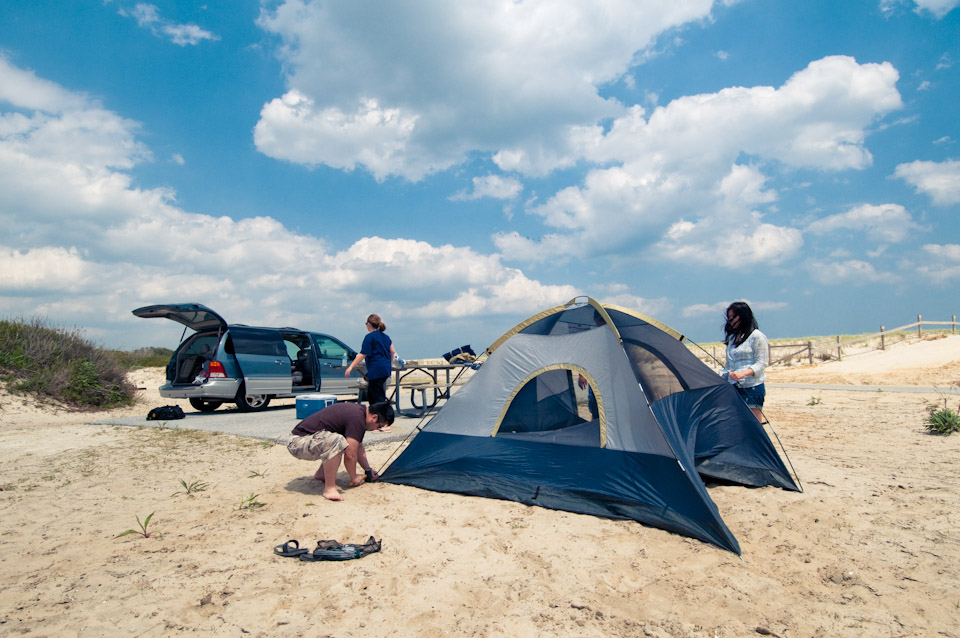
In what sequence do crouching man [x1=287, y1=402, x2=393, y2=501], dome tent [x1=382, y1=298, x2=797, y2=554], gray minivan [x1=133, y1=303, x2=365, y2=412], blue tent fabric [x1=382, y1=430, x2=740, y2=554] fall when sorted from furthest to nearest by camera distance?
gray minivan [x1=133, y1=303, x2=365, y2=412] < crouching man [x1=287, y1=402, x2=393, y2=501] < dome tent [x1=382, y1=298, x2=797, y2=554] < blue tent fabric [x1=382, y1=430, x2=740, y2=554]

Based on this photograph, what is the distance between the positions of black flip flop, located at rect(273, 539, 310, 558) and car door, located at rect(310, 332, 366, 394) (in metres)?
7.56

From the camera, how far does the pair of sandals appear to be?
135 inches

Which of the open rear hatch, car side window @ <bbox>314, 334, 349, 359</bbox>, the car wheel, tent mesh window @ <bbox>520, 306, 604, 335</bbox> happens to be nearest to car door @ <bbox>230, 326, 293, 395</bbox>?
the open rear hatch

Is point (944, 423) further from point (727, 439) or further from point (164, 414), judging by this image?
point (164, 414)

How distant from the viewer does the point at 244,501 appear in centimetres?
468

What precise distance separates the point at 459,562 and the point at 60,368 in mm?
12743

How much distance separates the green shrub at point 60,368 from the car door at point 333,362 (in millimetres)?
5370


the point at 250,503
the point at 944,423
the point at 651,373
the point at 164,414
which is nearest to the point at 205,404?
the point at 164,414

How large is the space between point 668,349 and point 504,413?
5.71ft

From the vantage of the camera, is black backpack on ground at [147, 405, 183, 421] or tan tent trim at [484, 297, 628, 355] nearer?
tan tent trim at [484, 297, 628, 355]

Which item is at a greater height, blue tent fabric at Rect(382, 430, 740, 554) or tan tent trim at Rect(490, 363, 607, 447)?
tan tent trim at Rect(490, 363, 607, 447)

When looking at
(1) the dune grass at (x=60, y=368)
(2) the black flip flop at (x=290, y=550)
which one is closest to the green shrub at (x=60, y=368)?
(1) the dune grass at (x=60, y=368)

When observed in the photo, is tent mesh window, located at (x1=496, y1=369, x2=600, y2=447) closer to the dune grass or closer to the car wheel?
the car wheel

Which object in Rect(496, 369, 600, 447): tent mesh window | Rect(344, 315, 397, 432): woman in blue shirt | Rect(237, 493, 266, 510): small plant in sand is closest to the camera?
Rect(237, 493, 266, 510): small plant in sand
